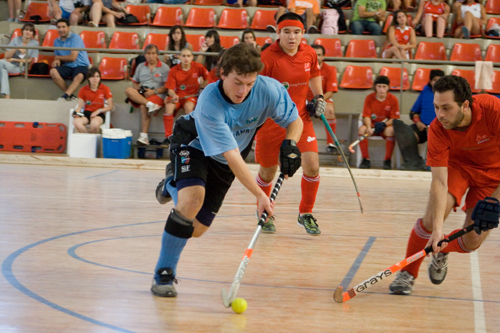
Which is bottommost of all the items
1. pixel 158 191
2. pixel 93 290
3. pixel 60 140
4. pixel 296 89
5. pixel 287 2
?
pixel 60 140

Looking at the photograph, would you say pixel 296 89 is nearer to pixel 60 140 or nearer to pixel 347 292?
pixel 347 292

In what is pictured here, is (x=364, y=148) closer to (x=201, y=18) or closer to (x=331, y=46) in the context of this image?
(x=331, y=46)

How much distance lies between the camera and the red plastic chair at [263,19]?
39.8 ft

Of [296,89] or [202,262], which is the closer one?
[202,262]

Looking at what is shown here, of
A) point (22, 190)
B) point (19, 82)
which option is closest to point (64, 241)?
point (22, 190)

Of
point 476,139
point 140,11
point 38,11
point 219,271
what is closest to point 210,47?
point 140,11

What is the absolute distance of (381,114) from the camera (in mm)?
10211

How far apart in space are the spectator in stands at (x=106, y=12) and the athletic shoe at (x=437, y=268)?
32.6ft

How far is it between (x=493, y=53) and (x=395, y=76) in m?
1.92

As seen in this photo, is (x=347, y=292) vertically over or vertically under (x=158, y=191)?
under

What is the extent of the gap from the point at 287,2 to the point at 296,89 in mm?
7014

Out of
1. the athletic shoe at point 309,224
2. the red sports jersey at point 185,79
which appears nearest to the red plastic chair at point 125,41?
the red sports jersey at point 185,79

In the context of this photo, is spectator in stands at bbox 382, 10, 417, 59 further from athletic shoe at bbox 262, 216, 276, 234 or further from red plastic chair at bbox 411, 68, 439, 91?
athletic shoe at bbox 262, 216, 276, 234

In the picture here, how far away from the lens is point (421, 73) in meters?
10.9
